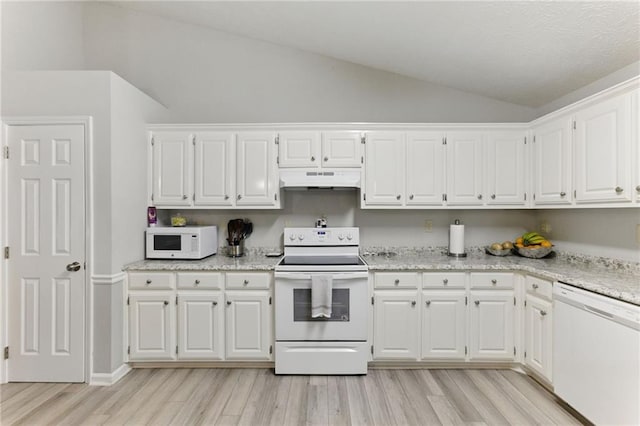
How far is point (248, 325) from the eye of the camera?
2.71 metres

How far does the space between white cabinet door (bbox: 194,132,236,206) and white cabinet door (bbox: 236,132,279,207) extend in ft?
0.28

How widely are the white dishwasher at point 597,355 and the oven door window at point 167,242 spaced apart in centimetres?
329

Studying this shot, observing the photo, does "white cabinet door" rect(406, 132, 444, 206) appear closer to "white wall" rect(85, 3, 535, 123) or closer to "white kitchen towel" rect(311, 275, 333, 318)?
"white wall" rect(85, 3, 535, 123)

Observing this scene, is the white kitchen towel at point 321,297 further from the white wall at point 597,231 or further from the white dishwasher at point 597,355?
the white wall at point 597,231

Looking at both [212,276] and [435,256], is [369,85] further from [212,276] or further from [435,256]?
[212,276]

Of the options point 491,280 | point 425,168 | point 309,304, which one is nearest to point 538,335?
point 491,280

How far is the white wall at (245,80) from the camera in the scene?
3.45 m

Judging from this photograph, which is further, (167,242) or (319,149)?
(319,149)

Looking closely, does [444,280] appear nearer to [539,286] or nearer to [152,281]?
[539,286]

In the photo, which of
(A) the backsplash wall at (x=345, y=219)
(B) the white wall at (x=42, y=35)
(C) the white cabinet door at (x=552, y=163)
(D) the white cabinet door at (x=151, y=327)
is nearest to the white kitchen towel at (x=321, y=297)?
(A) the backsplash wall at (x=345, y=219)

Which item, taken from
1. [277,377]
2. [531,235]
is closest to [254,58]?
[277,377]

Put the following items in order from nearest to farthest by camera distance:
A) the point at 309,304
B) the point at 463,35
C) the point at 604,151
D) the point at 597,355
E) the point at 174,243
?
the point at 597,355 < the point at 604,151 < the point at 463,35 < the point at 309,304 < the point at 174,243

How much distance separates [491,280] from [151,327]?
312 cm

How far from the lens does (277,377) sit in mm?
2613
